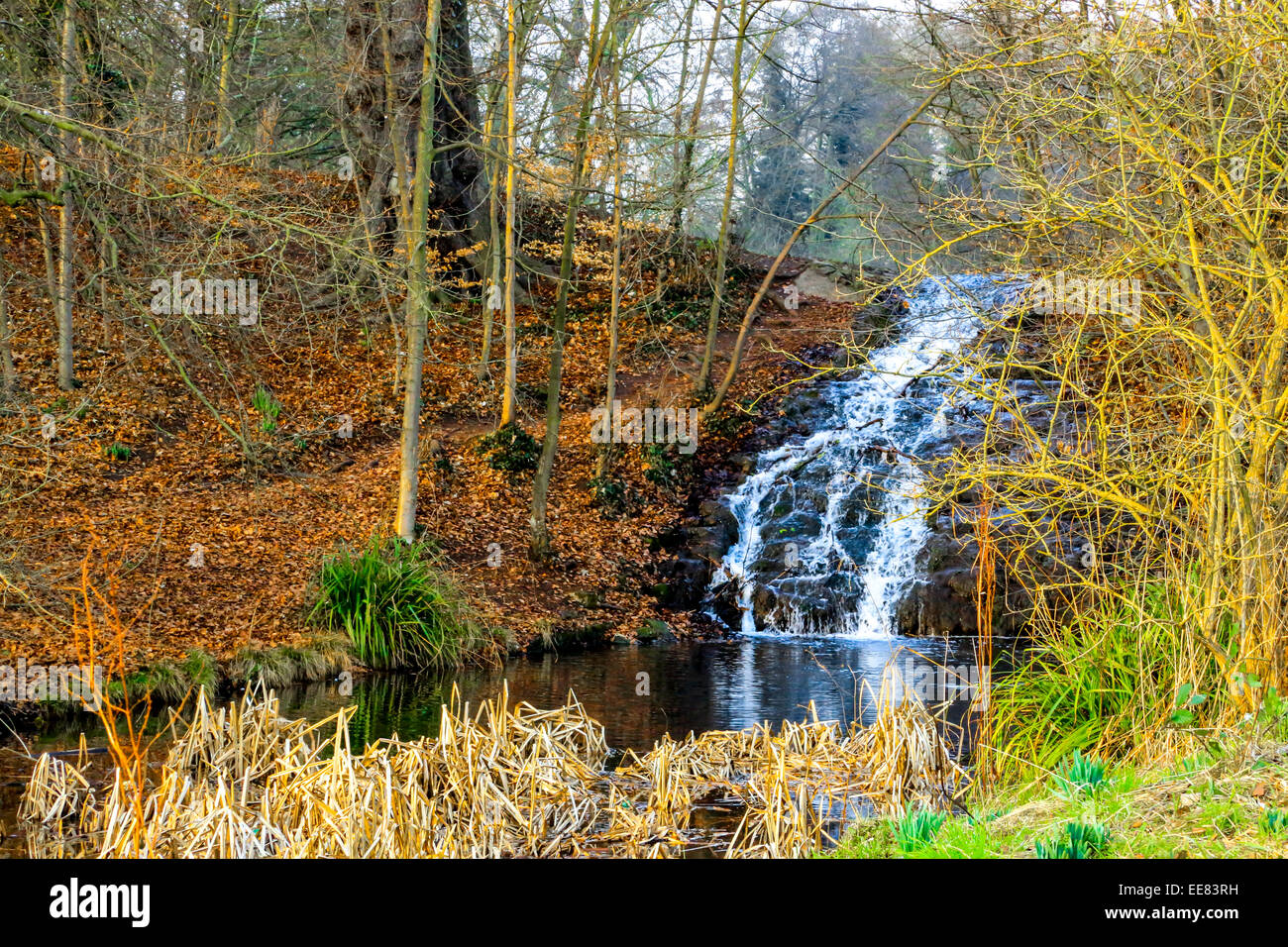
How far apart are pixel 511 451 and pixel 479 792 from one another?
35.1ft

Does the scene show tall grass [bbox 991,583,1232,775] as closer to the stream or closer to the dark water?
the stream

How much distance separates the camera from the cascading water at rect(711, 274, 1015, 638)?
14.5m

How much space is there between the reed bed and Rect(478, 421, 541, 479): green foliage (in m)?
8.68

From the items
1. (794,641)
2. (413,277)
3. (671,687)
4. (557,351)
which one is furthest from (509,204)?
(671,687)

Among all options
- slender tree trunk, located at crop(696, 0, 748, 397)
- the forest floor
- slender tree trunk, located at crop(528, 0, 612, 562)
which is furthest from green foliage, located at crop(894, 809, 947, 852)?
slender tree trunk, located at crop(696, 0, 748, 397)

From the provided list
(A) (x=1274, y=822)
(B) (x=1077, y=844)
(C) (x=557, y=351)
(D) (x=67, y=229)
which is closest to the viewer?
(B) (x=1077, y=844)

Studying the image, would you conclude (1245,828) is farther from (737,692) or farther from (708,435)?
(708,435)

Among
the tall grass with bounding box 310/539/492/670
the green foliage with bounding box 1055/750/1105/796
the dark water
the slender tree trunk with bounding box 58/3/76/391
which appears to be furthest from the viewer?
the tall grass with bounding box 310/539/492/670

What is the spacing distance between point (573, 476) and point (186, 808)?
37.5ft

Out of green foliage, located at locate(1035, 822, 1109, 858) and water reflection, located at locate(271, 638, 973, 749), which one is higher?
green foliage, located at locate(1035, 822, 1109, 858)

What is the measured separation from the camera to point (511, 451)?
16172 mm

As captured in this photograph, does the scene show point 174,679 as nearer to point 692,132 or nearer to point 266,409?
point 266,409

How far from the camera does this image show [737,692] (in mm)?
10484

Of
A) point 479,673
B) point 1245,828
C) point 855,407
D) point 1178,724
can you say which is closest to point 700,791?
point 1178,724
